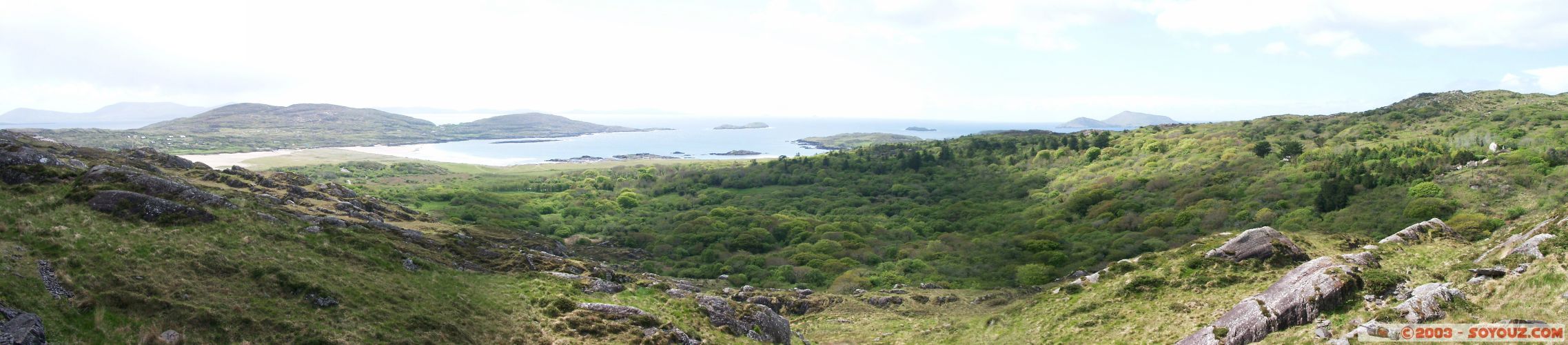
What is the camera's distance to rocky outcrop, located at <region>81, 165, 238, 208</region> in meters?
25.0

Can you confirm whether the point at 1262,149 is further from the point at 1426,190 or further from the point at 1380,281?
the point at 1380,281

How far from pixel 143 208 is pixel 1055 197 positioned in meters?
79.6

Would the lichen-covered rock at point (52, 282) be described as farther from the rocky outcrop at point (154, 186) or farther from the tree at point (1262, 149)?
the tree at point (1262, 149)

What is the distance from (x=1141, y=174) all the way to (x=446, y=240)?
3088 inches

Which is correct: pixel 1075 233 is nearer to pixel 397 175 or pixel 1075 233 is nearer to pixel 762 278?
pixel 762 278

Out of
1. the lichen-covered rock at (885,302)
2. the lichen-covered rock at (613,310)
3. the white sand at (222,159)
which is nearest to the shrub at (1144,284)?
the lichen-covered rock at (885,302)

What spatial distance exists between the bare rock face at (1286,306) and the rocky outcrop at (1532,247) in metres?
3.66

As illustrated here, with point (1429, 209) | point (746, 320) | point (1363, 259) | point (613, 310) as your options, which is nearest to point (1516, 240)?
point (1363, 259)

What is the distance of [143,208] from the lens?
2227 cm

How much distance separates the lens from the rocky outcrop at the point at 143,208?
21859 mm

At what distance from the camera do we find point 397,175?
145m

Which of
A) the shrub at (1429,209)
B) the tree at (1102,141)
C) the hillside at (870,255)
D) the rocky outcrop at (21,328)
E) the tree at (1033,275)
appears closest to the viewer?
the rocky outcrop at (21,328)

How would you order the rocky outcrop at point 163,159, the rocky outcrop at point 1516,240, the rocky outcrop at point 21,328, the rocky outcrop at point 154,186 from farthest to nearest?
1. the rocky outcrop at point 163,159
2. the rocky outcrop at point 154,186
3. the rocky outcrop at point 1516,240
4. the rocky outcrop at point 21,328

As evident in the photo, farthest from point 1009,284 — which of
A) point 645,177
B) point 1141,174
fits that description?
point 645,177
